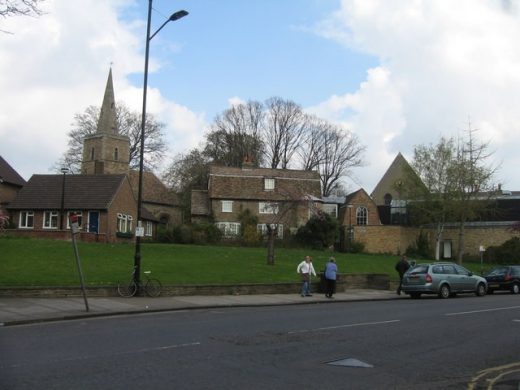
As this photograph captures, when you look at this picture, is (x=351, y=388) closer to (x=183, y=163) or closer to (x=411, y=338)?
(x=411, y=338)

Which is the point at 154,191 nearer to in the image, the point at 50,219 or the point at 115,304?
the point at 50,219

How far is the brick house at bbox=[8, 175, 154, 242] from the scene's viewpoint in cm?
5078

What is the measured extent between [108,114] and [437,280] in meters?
59.6

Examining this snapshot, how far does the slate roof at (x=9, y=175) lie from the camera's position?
199 ft

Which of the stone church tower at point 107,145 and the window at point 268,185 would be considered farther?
the stone church tower at point 107,145

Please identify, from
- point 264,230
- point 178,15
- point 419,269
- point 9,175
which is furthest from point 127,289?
point 9,175

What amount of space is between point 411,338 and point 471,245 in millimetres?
55090

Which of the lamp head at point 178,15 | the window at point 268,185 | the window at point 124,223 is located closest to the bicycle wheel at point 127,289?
the lamp head at point 178,15

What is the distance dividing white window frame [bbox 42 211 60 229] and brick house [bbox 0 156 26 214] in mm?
7417

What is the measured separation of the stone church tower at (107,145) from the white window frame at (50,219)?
2214 cm

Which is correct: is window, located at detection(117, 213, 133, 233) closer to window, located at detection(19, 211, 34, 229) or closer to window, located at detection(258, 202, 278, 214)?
window, located at detection(19, 211, 34, 229)

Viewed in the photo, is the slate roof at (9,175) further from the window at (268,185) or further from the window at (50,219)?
the window at (268,185)

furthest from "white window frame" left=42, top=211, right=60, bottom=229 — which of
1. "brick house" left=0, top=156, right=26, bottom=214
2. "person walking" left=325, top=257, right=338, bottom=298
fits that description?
"person walking" left=325, top=257, right=338, bottom=298

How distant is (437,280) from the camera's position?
26.9 metres
